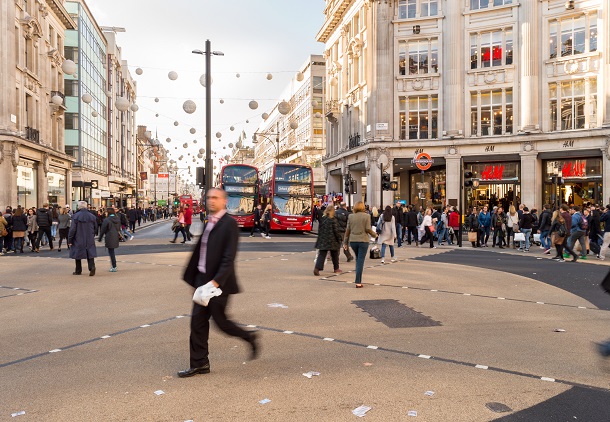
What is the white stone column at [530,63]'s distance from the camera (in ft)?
109

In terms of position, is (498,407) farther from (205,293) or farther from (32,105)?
(32,105)

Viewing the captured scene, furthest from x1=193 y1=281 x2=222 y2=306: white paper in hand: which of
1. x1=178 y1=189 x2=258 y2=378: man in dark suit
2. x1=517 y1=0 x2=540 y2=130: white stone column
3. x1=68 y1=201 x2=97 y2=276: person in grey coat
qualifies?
x1=517 y1=0 x2=540 y2=130: white stone column

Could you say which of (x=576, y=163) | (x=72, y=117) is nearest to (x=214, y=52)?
(x=576, y=163)

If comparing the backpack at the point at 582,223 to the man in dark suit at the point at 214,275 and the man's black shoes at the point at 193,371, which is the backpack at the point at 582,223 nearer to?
the man in dark suit at the point at 214,275

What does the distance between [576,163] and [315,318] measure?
29882 mm

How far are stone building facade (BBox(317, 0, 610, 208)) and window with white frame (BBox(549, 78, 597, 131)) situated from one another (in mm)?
59

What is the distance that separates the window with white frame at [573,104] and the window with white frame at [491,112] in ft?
8.55

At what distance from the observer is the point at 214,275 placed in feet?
17.4

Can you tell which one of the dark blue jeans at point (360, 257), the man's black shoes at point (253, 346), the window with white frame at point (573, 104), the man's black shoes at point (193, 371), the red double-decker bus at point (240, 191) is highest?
the window with white frame at point (573, 104)

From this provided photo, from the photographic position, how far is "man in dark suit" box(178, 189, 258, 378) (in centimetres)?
524

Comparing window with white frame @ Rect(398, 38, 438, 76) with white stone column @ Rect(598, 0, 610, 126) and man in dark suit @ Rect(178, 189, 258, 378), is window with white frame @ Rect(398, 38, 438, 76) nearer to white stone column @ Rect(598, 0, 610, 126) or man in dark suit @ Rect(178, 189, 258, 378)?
white stone column @ Rect(598, 0, 610, 126)

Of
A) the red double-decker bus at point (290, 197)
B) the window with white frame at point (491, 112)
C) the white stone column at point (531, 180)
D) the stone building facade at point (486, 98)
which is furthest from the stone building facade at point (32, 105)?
the white stone column at point (531, 180)

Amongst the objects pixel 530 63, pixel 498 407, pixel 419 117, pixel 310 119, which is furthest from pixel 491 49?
pixel 310 119

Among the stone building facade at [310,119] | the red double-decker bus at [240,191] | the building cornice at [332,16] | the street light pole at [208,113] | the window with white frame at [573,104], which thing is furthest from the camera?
the stone building facade at [310,119]
